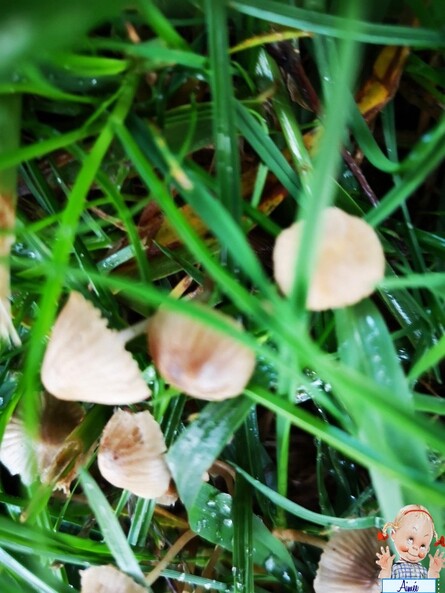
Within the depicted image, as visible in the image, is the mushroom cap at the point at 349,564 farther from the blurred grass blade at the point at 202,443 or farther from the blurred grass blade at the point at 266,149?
the blurred grass blade at the point at 266,149

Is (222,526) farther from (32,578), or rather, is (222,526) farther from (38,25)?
(38,25)

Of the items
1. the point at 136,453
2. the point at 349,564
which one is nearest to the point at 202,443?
the point at 136,453

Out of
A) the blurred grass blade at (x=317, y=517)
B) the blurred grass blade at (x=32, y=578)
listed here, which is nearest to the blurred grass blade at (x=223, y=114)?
the blurred grass blade at (x=317, y=517)

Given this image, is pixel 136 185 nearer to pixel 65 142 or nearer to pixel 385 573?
pixel 65 142

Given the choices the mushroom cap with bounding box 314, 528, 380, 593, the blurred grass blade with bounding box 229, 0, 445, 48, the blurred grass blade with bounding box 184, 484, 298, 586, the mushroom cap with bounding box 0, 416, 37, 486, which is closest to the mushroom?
the mushroom cap with bounding box 0, 416, 37, 486

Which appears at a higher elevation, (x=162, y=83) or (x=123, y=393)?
(x=162, y=83)

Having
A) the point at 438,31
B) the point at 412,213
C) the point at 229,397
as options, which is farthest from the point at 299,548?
the point at 438,31

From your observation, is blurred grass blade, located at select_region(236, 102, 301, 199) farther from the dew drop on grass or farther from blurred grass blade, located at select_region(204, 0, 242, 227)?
the dew drop on grass
